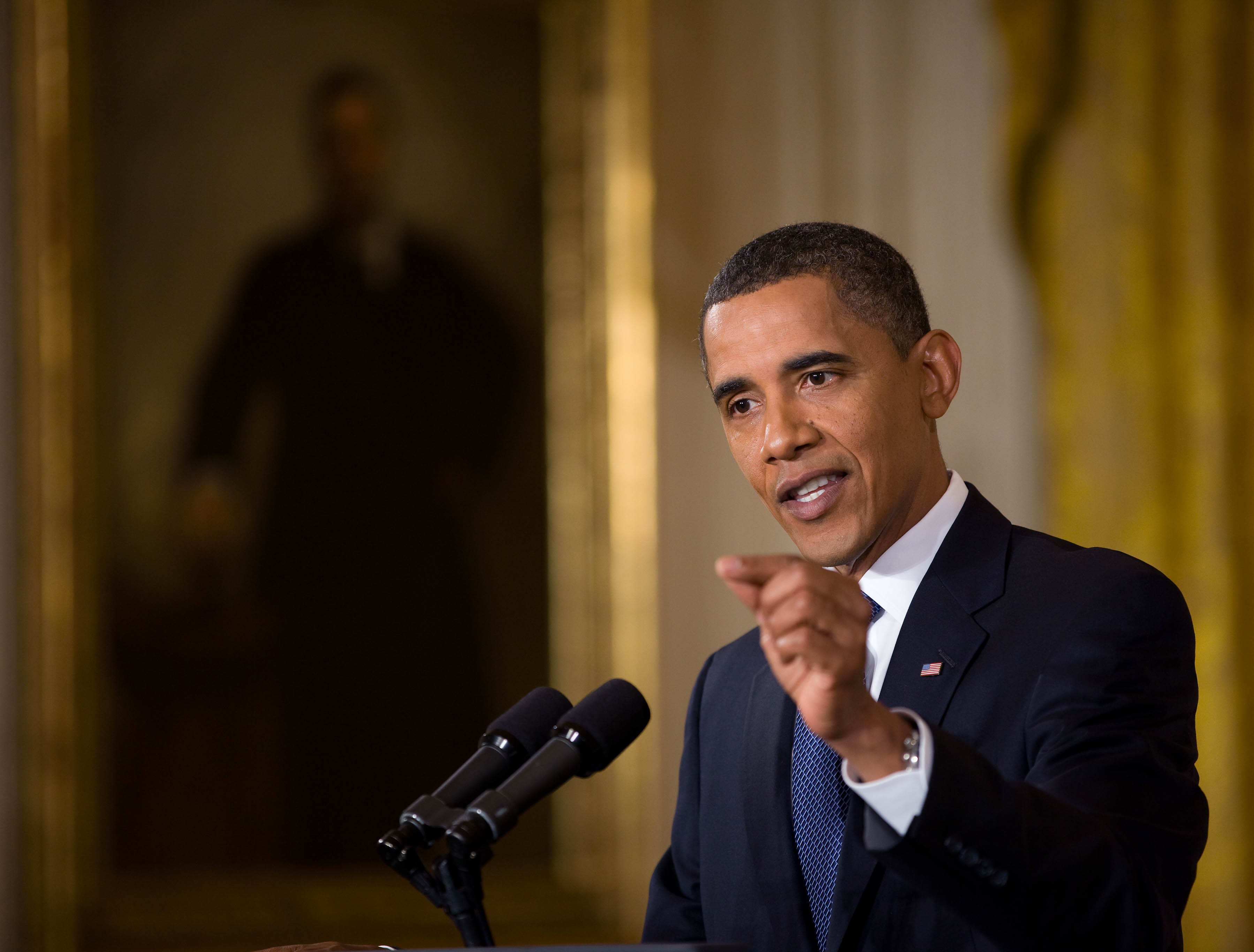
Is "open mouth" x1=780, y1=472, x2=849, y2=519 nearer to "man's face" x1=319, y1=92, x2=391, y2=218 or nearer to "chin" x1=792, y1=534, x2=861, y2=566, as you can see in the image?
"chin" x1=792, y1=534, x2=861, y2=566

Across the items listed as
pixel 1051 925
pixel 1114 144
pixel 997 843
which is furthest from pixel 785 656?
pixel 1114 144

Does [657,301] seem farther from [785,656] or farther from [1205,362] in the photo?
[785,656]

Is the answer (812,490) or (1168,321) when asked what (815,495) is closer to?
(812,490)

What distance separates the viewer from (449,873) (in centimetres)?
143

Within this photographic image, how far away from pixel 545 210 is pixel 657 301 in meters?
0.53

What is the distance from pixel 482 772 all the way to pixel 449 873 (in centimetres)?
15

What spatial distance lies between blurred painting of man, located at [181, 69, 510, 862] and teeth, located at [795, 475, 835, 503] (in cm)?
254

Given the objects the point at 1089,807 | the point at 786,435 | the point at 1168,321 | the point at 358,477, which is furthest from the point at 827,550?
the point at 1168,321

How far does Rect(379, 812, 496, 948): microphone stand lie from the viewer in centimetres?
142

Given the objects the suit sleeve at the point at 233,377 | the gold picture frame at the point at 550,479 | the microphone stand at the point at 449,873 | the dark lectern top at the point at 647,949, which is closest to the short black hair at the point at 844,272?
the microphone stand at the point at 449,873

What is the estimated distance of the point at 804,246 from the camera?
194cm

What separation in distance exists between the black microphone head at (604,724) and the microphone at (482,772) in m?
0.05

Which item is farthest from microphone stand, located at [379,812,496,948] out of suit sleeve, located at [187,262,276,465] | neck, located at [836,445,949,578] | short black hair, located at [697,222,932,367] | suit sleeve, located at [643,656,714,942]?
suit sleeve, located at [187,262,276,465]

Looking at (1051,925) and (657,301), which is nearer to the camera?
(1051,925)
